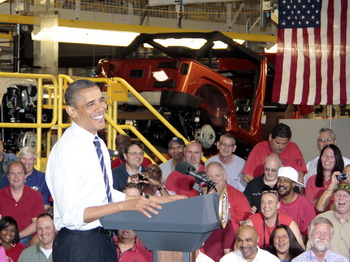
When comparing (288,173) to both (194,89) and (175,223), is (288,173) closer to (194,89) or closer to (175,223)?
(194,89)

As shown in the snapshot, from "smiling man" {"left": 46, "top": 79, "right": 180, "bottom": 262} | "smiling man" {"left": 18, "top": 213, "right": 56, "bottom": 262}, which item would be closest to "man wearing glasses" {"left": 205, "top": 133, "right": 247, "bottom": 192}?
"smiling man" {"left": 18, "top": 213, "right": 56, "bottom": 262}

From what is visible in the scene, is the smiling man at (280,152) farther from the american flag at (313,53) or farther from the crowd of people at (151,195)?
the american flag at (313,53)

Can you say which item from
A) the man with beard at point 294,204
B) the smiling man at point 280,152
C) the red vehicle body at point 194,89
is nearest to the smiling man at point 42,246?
the man with beard at point 294,204

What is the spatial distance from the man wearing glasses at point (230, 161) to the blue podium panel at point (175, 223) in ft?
19.5

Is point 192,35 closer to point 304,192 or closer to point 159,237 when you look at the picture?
point 304,192

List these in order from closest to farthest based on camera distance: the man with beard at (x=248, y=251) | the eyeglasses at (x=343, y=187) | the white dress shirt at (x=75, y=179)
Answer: the white dress shirt at (x=75, y=179)
the man with beard at (x=248, y=251)
the eyeglasses at (x=343, y=187)

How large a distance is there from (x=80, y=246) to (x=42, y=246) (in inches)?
141

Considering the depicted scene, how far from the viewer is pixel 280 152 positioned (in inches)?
374

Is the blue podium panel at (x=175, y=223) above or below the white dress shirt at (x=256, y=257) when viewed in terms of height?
above

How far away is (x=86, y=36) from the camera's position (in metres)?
18.0

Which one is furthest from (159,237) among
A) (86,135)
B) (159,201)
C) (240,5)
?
(240,5)

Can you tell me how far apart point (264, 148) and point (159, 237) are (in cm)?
626

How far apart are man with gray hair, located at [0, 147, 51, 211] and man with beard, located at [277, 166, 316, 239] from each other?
2690 mm

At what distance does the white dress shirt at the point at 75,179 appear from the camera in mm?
3695
